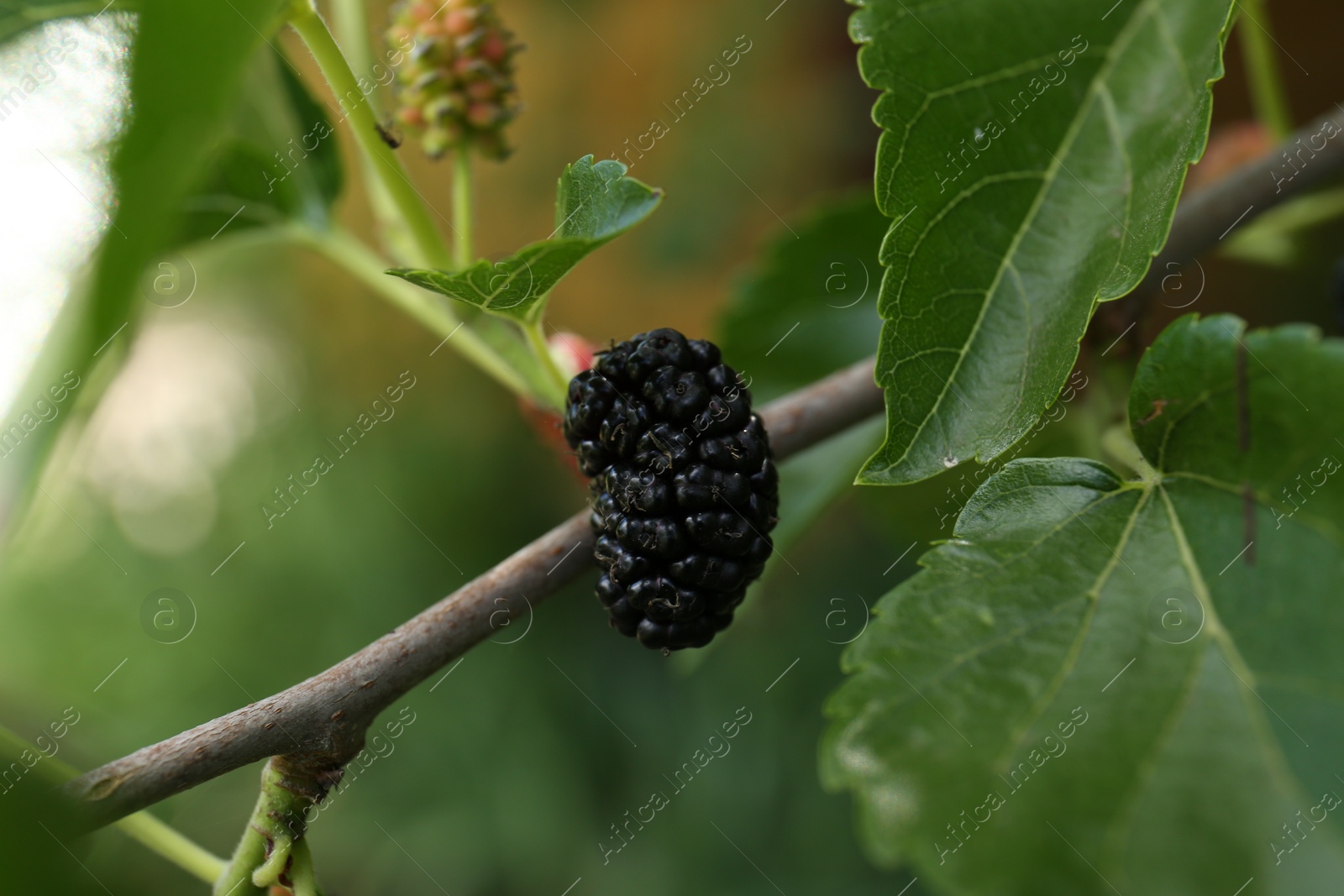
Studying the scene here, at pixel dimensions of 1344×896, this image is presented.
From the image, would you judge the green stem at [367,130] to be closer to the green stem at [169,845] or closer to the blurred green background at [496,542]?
the green stem at [169,845]

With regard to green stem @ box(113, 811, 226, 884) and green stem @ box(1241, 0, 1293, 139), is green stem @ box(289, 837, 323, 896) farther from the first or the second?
green stem @ box(1241, 0, 1293, 139)

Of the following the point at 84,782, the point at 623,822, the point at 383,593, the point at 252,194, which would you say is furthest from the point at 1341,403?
the point at 383,593

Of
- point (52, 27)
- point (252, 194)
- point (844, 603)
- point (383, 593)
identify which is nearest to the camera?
point (52, 27)

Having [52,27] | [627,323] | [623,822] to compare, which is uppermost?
[52,27]

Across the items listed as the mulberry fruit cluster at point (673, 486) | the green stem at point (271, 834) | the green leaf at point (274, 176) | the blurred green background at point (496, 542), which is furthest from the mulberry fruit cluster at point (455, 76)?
the blurred green background at point (496, 542)

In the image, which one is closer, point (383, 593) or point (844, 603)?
point (844, 603)

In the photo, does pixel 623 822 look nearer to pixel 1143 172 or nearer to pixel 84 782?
pixel 84 782

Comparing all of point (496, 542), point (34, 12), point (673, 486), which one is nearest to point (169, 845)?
point (673, 486)
